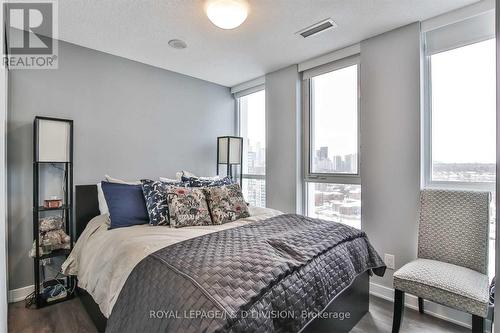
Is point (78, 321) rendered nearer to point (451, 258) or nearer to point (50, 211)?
point (50, 211)

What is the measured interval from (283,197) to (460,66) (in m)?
2.22

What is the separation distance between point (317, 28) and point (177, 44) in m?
1.42

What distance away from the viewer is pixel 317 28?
7.90ft

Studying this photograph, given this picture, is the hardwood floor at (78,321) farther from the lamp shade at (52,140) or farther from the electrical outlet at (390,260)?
the lamp shade at (52,140)

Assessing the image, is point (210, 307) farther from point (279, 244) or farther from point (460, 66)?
point (460, 66)

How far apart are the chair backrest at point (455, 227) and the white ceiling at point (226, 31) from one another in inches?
61.3

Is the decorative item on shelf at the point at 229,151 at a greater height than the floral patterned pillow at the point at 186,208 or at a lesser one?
greater

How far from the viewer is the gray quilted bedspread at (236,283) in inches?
43.3

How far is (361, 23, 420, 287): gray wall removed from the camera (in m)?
2.36

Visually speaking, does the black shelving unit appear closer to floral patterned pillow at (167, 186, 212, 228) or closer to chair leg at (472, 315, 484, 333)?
floral patterned pillow at (167, 186, 212, 228)

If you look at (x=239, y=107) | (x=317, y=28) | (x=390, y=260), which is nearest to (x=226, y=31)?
(x=317, y=28)

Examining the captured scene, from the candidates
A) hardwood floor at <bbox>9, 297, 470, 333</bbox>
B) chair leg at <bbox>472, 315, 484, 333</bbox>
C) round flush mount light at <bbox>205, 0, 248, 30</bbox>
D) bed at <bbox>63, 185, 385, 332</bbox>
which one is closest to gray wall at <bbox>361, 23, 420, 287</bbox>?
hardwood floor at <bbox>9, 297, 470, 333</bbox>

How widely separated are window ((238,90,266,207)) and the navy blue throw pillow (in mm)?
1862

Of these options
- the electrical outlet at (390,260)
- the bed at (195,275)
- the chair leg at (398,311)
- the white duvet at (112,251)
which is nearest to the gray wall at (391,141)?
the electrical outlet at (390,260)
